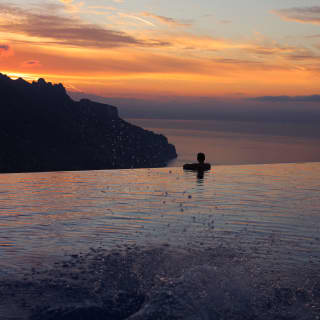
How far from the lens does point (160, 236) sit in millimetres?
23094

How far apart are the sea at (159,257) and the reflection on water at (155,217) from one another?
90 mm

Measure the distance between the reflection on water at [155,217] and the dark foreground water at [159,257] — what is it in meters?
0.08

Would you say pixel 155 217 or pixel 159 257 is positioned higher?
pixel 159 257

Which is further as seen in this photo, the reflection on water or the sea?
the reflection on water

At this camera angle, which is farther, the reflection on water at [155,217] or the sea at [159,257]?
the reflection on water at [155,217]

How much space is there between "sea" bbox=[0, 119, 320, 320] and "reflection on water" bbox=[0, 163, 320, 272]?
0.09 meters

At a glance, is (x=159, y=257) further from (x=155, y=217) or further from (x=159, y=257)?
(x=155, y=217)

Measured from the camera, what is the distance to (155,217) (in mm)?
28812

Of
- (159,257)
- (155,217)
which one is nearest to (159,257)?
(159,257)

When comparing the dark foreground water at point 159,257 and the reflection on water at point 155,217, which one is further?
the reflection on water at point 155,217

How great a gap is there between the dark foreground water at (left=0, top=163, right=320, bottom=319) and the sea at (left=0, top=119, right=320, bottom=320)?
0.05m

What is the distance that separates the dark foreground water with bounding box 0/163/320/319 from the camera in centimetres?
1376

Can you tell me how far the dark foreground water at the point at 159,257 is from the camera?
45.1 feet

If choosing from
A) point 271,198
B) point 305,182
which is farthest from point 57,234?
point 305,182
